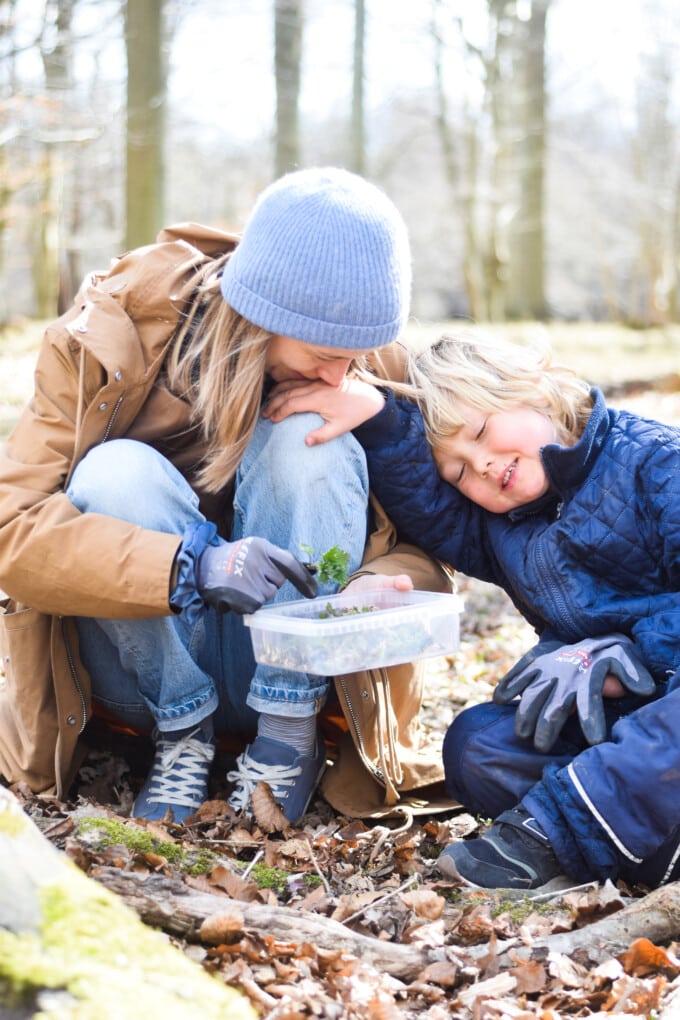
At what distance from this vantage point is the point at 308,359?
2.57m

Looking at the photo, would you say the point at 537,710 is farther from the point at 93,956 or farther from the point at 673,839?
the point at 93,956

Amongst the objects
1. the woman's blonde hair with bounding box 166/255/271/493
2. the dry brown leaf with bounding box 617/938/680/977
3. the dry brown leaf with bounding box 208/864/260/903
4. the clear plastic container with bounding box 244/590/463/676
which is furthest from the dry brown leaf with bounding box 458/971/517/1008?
the woman's blonde hair with bounding box 166/255/271/493

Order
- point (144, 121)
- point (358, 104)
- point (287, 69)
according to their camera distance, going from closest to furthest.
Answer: point (144, 121)
point (287, 69)
point (358, 104)

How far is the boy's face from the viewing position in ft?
8.86

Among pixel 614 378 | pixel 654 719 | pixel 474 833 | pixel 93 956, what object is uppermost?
pixel 93 956

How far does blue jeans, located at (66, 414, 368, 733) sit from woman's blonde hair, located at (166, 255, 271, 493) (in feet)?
0.24

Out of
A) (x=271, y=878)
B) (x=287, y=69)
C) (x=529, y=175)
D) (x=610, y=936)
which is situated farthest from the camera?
(x=529, y=175)

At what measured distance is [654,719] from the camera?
7.30 ft

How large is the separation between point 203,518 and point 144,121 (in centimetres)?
802

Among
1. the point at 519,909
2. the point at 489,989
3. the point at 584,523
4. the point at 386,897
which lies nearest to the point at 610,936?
the point at 519,909

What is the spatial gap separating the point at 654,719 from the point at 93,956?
1399 millimetres

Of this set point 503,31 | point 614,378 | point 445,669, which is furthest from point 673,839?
point 503,31

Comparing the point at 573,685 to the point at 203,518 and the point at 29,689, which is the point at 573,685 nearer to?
the point at 203,518

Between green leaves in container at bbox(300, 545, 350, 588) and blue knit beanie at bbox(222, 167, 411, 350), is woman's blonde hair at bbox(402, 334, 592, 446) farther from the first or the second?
green leaves in container at bbox(300, 545, 350, 588)
